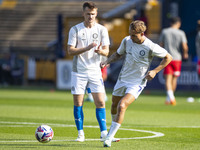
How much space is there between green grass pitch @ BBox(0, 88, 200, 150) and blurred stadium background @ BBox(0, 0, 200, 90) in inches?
281

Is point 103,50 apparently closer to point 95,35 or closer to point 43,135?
point 95,35

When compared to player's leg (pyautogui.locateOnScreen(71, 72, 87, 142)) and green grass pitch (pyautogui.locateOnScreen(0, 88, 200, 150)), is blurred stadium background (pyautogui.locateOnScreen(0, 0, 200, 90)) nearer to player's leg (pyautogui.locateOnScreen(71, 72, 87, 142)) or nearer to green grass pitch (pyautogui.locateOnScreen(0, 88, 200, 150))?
green grass pitch (pyautogui.locateOnScreen(0, 88, 200, 150))

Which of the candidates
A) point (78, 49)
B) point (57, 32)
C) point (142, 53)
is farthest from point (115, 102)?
point (57, 32)

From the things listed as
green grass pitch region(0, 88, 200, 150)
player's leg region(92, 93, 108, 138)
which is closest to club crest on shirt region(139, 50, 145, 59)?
player's leg region(92, 93, 108, 138)

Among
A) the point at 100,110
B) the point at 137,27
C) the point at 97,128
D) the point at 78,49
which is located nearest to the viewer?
the point at 137,27

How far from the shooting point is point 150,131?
10148 mm

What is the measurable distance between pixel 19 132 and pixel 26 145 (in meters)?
1.56

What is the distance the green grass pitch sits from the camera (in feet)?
27.2

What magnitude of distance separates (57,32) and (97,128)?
61.5 feet

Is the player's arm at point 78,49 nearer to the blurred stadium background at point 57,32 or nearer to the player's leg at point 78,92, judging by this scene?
the player's leg at point 78,92

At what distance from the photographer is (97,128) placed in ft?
34.4

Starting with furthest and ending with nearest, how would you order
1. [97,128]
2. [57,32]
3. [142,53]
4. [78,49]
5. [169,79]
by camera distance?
[57,32], [169,79], [97,128], [78,49], [142,53]

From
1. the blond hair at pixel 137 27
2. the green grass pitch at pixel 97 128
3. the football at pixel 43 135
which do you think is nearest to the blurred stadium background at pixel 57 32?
the green grass pitch at pixel 97 128

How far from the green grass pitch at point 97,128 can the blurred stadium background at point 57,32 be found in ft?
23.4
